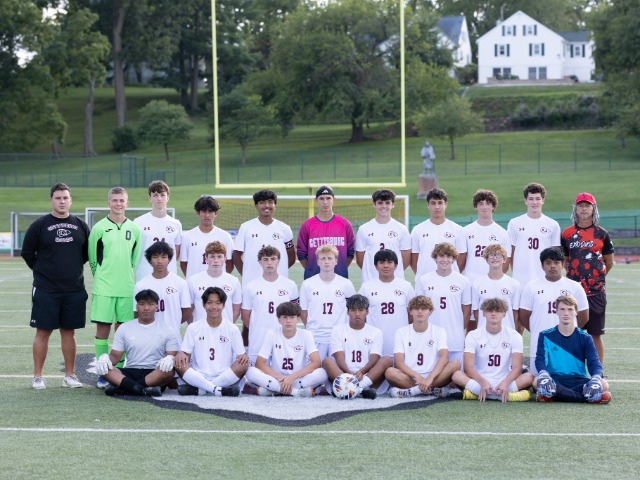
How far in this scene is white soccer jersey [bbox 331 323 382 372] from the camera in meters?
8.01

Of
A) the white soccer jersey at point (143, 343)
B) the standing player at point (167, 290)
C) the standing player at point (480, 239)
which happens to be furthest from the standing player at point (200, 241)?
the standing player at point (480, 239)

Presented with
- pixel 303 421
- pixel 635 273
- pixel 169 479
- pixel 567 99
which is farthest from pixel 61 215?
Result: pixel 567 99

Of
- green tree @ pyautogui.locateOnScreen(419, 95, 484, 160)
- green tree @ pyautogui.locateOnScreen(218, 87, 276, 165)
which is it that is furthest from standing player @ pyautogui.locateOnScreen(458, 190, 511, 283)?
green tree @ pyautogui.locateOnScreen(218, 87, 276, 165)

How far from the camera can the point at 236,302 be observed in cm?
848

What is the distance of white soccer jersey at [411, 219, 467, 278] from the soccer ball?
162 centimetres

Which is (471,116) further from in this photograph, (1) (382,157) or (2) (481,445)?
(2) (481,445)

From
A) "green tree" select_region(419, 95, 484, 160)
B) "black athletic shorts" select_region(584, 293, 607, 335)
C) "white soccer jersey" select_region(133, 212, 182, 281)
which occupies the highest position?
"green tree" select_region(419, 95, 484, 160)

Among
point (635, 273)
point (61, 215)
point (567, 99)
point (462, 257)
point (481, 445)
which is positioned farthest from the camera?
point (567, 99)

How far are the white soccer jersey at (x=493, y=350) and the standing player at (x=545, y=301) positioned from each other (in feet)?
0.88

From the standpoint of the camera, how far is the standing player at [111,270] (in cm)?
817

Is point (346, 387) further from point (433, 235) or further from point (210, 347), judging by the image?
point (433, 235)

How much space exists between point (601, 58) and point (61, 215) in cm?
4152

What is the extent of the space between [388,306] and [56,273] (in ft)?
8.83

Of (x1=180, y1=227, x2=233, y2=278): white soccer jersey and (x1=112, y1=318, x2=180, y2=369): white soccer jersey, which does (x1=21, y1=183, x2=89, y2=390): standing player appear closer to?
(x1=112, y1=318, x2=180, y2=369): white soccer jersey
